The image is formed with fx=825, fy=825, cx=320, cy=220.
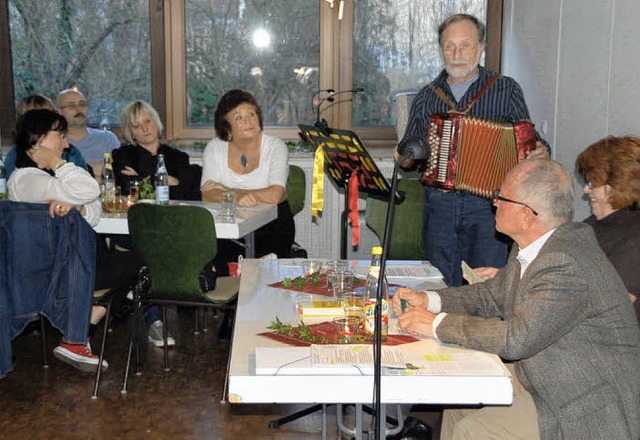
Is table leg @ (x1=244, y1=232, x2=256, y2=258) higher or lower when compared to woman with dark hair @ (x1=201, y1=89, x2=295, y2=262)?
lower

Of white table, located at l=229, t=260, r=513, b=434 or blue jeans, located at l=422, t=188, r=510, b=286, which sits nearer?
white table, located at l=229, t=260, r=513, b=434

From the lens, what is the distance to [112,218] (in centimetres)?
432

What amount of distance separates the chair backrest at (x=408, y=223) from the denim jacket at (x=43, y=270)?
1768 mm

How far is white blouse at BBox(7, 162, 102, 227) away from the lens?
3803mm

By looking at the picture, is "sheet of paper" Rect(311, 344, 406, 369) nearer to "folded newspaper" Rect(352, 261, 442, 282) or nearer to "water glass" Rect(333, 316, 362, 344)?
"water glass" Rect(333, 316, 362, 344)

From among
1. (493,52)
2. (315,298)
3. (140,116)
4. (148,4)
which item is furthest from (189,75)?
(315,298)

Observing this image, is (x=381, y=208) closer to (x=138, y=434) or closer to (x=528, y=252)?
(x=138, y=434)

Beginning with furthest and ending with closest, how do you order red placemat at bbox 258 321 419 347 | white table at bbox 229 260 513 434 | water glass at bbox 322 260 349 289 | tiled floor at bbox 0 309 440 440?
tiled floor at bbox 0 309 440 440 < water glass at bbox 322 260 349 289 < red placemat at bbox 258 321 419 347 < white table at bbox 229 260 513 434

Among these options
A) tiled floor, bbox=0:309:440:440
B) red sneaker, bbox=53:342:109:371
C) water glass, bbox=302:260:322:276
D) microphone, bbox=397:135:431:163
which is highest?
microphone, bbox=397:135:431:163

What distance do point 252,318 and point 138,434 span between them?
1.26 meters

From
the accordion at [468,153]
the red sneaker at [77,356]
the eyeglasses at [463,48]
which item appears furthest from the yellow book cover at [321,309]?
the red sneaker at [77,356]

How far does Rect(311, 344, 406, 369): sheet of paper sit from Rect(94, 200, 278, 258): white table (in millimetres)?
1999

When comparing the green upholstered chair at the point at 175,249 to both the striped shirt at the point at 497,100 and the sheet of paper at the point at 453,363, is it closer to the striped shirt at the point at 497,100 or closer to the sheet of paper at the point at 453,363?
the striped shirt at the point at 497,100

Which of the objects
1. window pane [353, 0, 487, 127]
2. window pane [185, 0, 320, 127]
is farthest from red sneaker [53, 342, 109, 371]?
window pane [353, 0, 487, 127]
